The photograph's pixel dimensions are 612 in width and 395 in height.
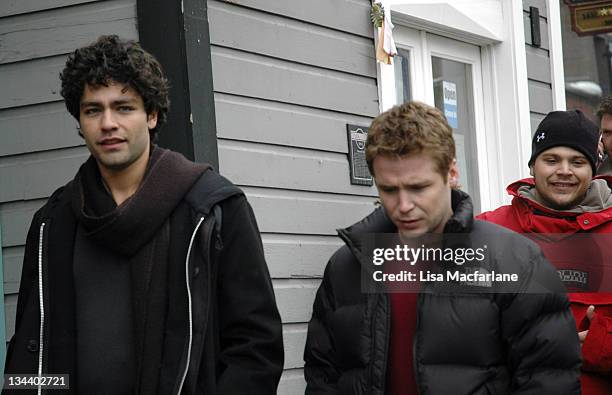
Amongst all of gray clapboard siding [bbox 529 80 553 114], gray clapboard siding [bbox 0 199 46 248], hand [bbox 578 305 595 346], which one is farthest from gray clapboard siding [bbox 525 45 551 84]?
gray clapboard siding [bbox 0 199 46 248]

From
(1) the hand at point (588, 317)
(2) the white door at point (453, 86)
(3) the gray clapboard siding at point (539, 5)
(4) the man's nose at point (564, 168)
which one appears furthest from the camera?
(3) the gray clapboard siding at point (539, 5)

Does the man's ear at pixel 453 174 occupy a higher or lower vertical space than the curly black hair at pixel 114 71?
lower

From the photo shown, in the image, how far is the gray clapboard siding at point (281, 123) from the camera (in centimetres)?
540

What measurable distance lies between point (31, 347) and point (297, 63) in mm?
2604

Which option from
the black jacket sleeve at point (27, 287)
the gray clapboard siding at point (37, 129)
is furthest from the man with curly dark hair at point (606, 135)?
the black jacket sleeve at point (27, 287)

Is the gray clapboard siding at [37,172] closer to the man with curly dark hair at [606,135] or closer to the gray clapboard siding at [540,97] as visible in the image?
the man with curly dark hair at [606,135]

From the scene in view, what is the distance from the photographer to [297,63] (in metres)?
5.90

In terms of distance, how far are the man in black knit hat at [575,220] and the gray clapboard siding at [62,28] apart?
184 cm

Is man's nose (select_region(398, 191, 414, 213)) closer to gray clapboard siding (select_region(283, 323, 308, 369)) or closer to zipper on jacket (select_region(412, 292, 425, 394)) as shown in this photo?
zipper on jacket (select_region(412, 292, 425, 394))

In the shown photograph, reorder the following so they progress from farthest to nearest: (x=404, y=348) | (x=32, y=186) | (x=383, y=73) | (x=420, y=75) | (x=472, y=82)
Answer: (x=472, y=82) → (x=420, y=75) → (x=383, y=73) → (x=32, y=186) → (x=404, y=348)

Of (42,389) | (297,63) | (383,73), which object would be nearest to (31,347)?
(42,389)

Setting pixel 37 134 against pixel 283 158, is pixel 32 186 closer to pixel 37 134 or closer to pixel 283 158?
pixel 37 134

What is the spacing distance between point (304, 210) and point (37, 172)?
1286mm

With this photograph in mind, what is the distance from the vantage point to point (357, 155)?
20.4 feet
